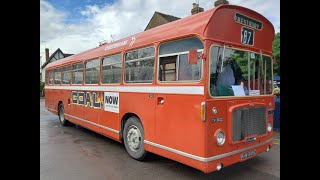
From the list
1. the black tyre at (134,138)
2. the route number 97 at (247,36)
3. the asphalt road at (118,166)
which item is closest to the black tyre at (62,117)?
the asphalt road at (118,166)

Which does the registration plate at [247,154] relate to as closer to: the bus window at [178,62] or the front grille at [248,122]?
the front grille at [248,122]

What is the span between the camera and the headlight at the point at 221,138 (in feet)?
14.4

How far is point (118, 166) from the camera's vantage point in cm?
565

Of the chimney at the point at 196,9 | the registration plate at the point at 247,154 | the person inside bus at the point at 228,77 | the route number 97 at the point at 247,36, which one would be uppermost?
the chimney at the point at 196,9

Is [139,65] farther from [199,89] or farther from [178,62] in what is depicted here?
[199,89]

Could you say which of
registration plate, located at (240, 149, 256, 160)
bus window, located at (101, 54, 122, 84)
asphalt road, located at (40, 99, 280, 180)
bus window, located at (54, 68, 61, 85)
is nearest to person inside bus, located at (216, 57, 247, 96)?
registration plate, located at (240, 149, 256, 160)

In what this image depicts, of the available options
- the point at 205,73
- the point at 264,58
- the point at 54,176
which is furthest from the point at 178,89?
the point at 54,176

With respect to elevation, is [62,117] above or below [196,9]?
below

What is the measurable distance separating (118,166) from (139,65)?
2.18 m

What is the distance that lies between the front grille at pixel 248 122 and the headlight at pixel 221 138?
0.23 metres

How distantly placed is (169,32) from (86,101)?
4.39m

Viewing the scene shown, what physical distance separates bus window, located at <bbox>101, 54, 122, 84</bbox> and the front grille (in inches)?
123

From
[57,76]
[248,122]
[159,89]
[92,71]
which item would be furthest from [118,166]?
[57,76]

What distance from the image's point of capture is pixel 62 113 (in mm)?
10984
